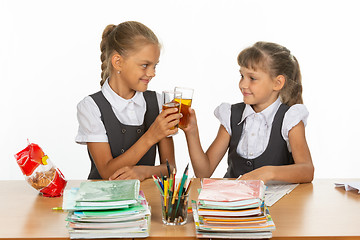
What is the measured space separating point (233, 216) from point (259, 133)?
969 mm

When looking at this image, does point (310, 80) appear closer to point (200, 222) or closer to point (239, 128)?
point (239, 128)

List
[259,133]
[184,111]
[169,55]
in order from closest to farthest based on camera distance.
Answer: [184,111] < [259,133] < [169,55]

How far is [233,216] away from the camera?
5.15 ft

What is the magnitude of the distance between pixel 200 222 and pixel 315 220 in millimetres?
389

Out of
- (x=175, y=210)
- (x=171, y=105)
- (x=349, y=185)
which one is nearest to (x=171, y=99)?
(x=171, y=105)

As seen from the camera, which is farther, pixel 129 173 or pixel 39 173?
pixel 129 173

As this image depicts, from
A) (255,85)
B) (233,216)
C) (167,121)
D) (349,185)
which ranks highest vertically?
(255,85)

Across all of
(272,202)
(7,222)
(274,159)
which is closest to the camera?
(7,222)

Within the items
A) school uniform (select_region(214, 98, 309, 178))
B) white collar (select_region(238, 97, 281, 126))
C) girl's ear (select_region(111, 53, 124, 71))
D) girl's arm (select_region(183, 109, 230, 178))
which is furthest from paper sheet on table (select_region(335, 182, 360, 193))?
girl's ear (select_region(111, 53, 124, 71))

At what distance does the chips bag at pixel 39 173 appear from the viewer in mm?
1951

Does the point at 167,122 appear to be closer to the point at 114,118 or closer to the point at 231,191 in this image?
the point at 114,118

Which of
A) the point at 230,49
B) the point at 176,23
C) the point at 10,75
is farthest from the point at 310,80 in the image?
the point at 10,75

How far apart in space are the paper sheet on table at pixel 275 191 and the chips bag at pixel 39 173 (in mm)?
748

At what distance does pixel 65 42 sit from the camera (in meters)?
4.36
